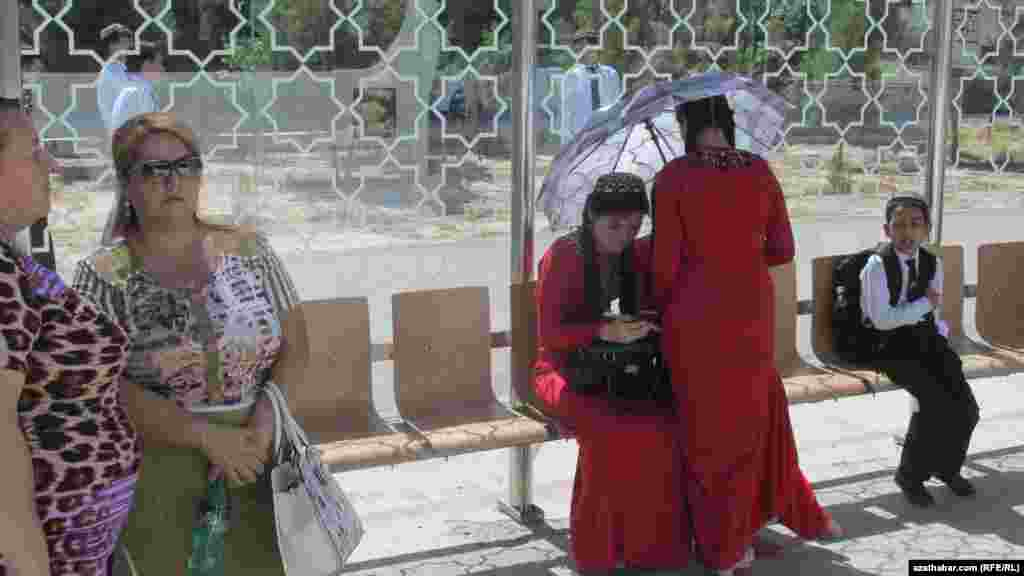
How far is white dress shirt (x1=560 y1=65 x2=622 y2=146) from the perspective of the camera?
5.39m

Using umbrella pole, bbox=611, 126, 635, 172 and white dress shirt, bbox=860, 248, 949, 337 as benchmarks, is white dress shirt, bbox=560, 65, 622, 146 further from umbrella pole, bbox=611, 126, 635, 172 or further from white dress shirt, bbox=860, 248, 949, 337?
white dress shirt, bbox=860, 248, 949, 337

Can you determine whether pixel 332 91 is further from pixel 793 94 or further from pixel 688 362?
pixel 793 94

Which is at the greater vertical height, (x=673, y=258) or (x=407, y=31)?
(x=407, y=31)

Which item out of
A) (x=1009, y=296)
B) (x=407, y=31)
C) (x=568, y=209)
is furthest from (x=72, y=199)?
(x=1009, y=296)

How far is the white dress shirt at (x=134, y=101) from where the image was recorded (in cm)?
420

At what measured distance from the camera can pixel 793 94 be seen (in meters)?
5.95

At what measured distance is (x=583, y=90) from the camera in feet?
18.0

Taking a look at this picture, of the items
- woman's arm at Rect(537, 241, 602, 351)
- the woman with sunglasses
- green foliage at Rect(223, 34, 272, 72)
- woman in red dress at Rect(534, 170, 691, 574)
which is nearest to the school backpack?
woman in red dress at Rect(534, 170, 691, 574)

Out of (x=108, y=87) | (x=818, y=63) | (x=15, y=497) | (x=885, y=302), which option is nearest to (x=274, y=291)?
(x=15, y=497)

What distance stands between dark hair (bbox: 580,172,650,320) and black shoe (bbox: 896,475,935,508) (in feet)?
5.52

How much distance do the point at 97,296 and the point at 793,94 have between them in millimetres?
3842

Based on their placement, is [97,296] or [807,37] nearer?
[97,296]

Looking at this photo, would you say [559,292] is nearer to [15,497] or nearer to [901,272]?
[901,272]

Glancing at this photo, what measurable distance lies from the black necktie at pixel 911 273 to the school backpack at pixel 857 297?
1.4 inches
